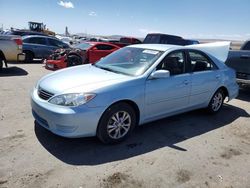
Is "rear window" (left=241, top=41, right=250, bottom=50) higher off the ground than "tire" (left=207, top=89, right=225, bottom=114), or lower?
higher

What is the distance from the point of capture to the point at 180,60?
5.04 metres

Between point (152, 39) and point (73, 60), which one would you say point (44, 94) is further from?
point (152, 39)

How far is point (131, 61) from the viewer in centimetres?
489

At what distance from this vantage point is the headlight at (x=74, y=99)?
12.1 ft

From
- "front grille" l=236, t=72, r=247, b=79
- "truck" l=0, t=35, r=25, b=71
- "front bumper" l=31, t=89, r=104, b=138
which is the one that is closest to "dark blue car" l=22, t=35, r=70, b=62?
"truck" l=0, t=35, r=25, b=71

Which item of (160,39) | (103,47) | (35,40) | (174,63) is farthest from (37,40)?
(174,63)

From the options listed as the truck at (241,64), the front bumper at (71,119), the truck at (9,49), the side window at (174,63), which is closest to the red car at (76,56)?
the truck at (9,49)

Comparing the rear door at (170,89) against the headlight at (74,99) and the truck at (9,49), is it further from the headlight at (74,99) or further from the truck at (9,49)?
the truck at (9,49)

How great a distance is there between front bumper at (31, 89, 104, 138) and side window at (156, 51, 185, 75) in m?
1.52

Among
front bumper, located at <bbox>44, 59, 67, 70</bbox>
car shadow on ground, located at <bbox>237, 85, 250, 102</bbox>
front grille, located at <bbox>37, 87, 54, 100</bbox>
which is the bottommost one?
car shadow on ground, located at <bbox>237, 85, 250, 102</bbox>

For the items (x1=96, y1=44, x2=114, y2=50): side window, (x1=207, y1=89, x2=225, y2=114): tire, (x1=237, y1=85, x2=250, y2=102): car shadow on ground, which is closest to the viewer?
(x1=207, y1=89, x2=225, y2=114): tire

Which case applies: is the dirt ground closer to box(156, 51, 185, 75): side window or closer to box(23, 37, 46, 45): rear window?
box(156, 51, 185, 75): side window

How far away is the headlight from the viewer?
3678mm

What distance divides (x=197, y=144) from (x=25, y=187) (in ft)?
9.10
